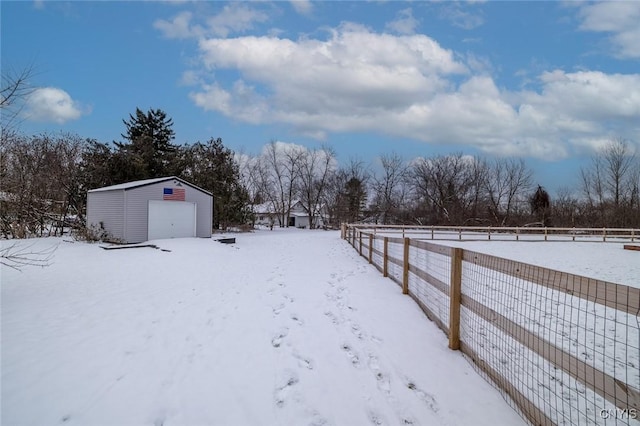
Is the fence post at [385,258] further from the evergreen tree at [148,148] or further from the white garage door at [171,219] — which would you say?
the evergreen tree at [148,148]

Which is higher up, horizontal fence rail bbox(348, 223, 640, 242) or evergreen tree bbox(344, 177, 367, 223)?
evergreen tree bbox(344, 177, 367, 223)

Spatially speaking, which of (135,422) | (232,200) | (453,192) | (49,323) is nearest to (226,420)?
(135,422)

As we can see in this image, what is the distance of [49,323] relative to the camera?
469 centimetres

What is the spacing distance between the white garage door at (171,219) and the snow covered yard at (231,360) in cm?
1052

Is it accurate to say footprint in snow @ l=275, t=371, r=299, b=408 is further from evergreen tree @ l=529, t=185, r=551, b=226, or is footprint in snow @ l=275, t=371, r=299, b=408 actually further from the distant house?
the distant house

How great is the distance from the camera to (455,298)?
3904 mm

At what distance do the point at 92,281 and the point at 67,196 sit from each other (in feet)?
57.6

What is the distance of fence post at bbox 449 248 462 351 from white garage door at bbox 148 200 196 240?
16094mm

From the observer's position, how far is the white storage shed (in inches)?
643

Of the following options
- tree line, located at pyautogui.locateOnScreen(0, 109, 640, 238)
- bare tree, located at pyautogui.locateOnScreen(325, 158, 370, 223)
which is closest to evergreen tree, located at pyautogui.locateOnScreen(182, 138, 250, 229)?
→ tree line, located at pyautogui.locateOnScreen(0, 109, 640, 238)

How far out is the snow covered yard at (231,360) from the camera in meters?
2.73

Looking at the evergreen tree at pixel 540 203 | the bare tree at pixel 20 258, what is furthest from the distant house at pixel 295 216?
the bare tree at pixel 20 258

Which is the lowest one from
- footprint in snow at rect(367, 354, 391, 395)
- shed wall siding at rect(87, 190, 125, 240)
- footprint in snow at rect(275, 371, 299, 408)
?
footprint in snow at rect(275, 371, 299, 408)

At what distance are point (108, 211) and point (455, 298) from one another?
57.4 feet
